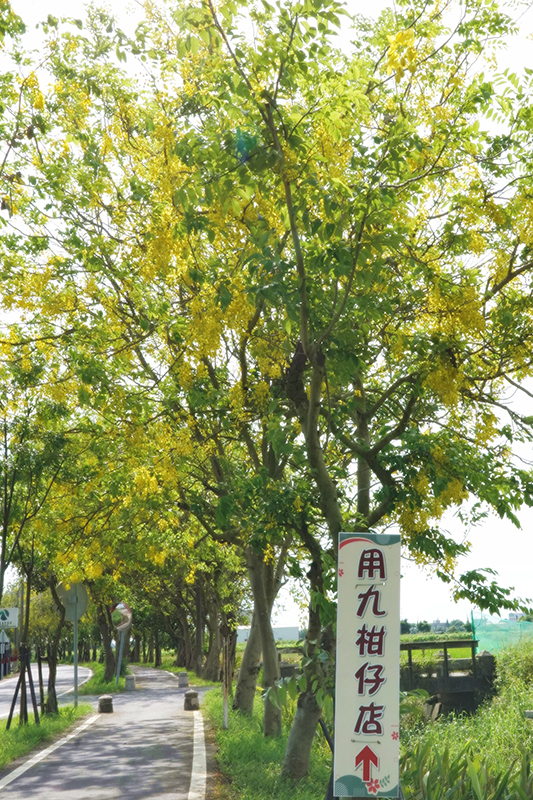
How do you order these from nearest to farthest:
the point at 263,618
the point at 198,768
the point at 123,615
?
the point at 198,768 < the point at 263,618 < the point at 123,615

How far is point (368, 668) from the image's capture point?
15.8 feet

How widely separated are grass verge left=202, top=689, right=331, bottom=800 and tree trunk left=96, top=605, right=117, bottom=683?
1946cm

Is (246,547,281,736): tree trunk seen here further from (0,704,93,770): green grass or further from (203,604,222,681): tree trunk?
(203,604,222,681): tree trunk

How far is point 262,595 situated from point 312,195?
9407 millimetres

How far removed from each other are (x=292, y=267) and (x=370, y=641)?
2.45m

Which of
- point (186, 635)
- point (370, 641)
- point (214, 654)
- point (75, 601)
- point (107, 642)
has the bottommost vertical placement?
point (186, 635)

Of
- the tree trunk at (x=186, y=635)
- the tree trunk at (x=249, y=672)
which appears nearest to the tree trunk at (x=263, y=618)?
the tree trunk at (x=249, y=672)

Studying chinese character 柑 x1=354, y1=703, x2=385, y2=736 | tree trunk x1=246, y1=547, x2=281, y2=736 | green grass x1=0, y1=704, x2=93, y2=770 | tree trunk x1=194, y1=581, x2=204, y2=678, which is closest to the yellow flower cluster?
chinese character 柑 x1=354, y1=703, x2=385, y2=736

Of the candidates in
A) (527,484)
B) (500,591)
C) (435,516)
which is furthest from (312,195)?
(500,591)

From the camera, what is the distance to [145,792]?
8.92 meters

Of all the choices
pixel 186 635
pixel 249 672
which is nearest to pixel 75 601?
pixel 249 672

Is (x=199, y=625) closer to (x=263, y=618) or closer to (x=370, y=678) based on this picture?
(x=263, y=618)

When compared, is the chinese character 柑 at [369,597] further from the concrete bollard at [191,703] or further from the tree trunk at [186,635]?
the tree trunk at [186,635]

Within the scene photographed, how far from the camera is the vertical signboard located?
473 centimetres
